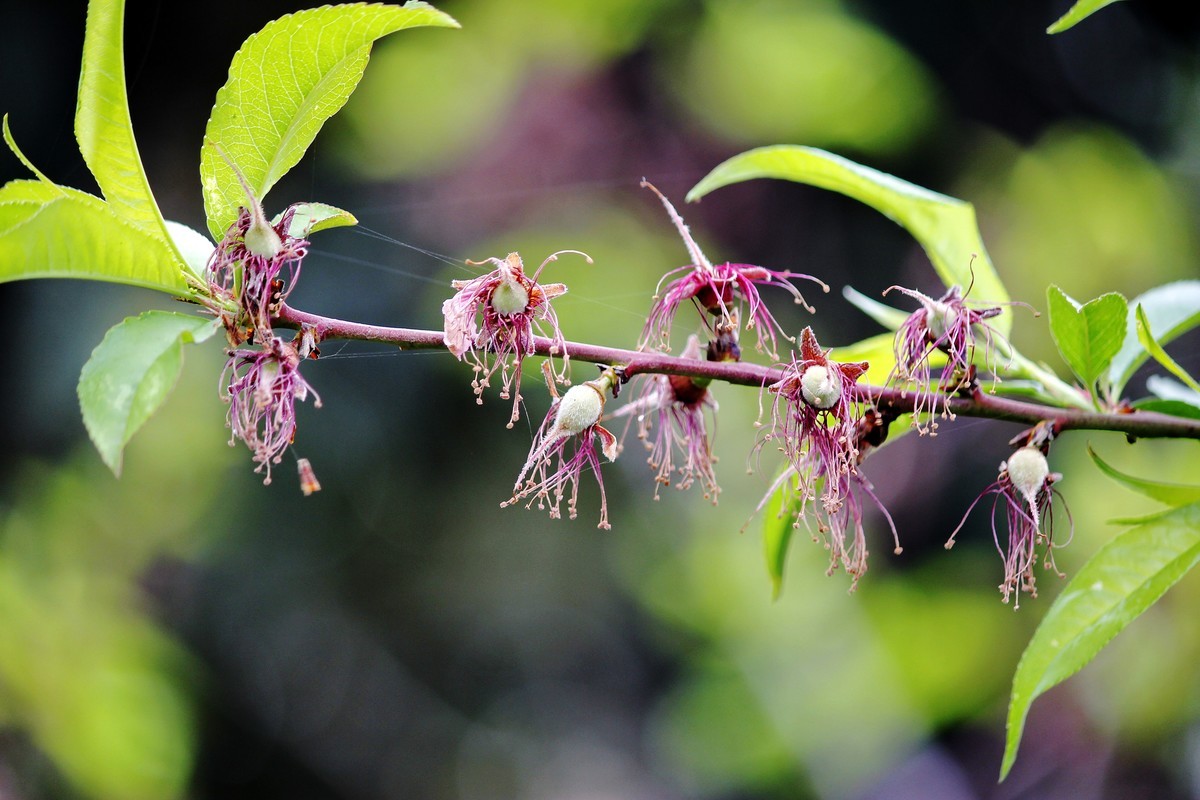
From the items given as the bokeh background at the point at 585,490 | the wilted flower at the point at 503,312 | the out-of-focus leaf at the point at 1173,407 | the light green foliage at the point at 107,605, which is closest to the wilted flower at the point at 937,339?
the out-of-focus leaf at the point at 1173,407

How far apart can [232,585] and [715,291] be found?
218 centimetres

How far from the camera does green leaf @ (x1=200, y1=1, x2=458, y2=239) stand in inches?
24.5

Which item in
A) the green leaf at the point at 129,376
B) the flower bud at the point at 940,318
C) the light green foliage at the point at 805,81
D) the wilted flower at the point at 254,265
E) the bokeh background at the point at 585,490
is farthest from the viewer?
the light green foliage at the point at 805,81

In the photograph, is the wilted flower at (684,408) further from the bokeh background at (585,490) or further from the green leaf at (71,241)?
the bokeh background at (585,490)

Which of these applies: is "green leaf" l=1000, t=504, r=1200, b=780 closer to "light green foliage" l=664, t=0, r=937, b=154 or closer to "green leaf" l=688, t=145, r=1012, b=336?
"green leaf" l=688, t=145, r=1012, b=336

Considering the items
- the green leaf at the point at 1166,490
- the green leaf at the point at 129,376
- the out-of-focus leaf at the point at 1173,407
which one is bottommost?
the green leaf at the point at 1166,490

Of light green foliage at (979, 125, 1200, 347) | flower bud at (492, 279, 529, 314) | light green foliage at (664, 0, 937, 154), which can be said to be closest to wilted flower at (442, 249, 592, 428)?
flower bud at (492, 279, 529, 314)

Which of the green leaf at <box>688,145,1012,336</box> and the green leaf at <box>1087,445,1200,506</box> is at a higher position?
the green leaf at <box>688,145,1012,336</box>

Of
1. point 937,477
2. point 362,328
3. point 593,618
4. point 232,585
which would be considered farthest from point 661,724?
point 362,328

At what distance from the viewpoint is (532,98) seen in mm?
2586

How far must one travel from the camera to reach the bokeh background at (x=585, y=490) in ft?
7.52

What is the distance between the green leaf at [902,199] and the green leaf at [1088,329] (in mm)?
122

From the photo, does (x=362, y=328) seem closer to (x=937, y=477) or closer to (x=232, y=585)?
(x=232, y=585)

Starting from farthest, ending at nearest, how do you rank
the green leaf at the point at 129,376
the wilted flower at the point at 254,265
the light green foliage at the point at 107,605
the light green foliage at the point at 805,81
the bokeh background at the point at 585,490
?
the light green foliage at the point at 805,81, the bokeh background at the point at 585,490, the light green foliage at the point at 107,605, the wilted flower at the point at 254,265, the green leaf at the point at 129,376
